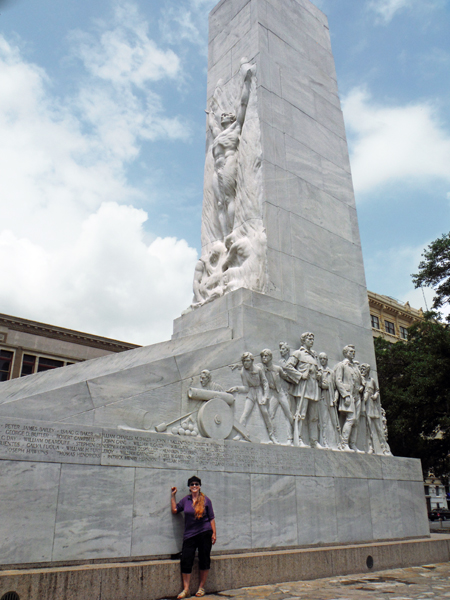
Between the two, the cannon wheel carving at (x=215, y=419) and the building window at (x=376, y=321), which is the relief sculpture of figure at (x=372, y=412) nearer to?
the cannon wheel carving at (x=215, y=419)

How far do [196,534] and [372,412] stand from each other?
274 inches

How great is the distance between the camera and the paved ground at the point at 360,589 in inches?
289

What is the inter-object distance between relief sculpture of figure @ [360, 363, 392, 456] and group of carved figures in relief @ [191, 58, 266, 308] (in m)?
3.65

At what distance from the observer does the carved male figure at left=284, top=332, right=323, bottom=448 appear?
11117 millimetres

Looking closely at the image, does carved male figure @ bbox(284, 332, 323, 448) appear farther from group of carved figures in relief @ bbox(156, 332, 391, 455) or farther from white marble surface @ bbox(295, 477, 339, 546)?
white marble surface @ bbox(295, 477, 339, 546)

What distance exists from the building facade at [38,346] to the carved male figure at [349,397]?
72.2ft

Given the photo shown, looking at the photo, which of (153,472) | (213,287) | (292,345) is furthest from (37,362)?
(153,472)

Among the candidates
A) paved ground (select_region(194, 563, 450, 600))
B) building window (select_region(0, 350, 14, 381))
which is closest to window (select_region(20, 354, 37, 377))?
building window (select_region(0, 350, 14, 381))

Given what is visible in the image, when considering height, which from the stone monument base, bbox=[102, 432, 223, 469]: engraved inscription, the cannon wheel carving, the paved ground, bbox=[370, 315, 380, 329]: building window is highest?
bbox=[370, 315, 380, 329]: building window

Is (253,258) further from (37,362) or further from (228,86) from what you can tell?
(37,362)

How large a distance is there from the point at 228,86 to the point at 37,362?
2114cm

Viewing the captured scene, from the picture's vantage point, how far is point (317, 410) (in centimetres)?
1158

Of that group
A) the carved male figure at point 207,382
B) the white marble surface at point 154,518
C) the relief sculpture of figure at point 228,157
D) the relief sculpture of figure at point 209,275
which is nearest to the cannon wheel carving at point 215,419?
the carved male figure at point 207,382

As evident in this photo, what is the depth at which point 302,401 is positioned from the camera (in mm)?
11227
